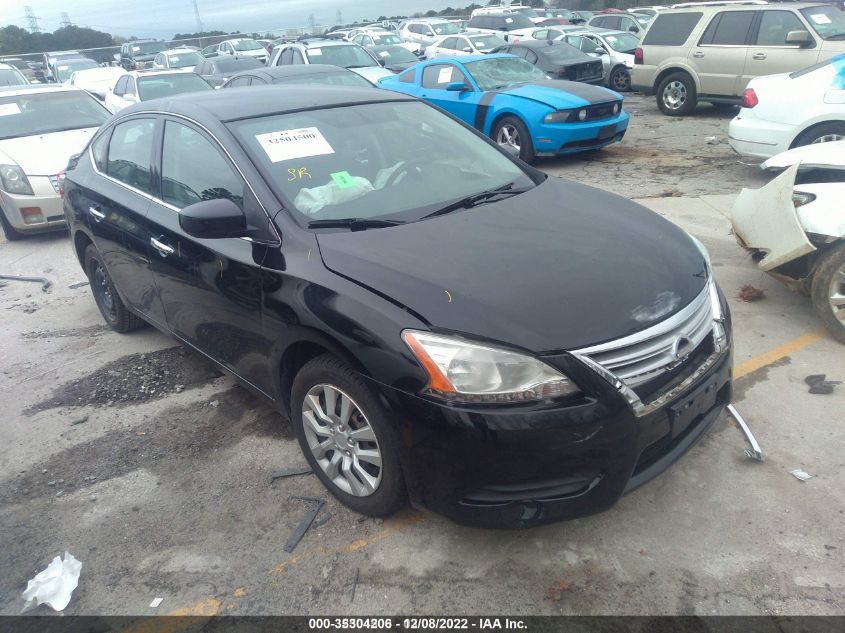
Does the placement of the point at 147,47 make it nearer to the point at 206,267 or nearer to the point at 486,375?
the point at 206,267

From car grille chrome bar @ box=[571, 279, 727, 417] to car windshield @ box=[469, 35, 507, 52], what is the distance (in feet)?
50.7

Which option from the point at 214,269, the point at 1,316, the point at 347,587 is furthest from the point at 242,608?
the point at 1,316

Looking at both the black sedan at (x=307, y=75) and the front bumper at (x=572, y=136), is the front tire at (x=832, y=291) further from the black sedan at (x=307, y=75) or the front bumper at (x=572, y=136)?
the black sedan at (x=307, y=75)

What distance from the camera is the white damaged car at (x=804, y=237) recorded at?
4.11m

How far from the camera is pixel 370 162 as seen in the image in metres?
3.48

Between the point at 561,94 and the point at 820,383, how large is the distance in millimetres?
6515

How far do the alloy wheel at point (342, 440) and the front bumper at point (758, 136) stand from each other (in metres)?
6.78

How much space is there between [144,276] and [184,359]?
0.83 m

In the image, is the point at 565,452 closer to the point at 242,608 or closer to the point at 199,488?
the point at 242,608

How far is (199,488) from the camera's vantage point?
3338 millimetres

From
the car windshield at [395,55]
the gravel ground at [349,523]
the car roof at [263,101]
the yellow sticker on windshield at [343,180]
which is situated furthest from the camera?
the car windshield at [395,55]

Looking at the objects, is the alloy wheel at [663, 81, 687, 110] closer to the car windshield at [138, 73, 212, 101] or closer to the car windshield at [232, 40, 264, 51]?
the car windshield at [138, 73, 212, 101]

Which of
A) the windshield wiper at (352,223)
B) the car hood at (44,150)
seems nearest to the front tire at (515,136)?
the car hood at (44,150)

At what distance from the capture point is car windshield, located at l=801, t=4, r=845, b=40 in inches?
405
